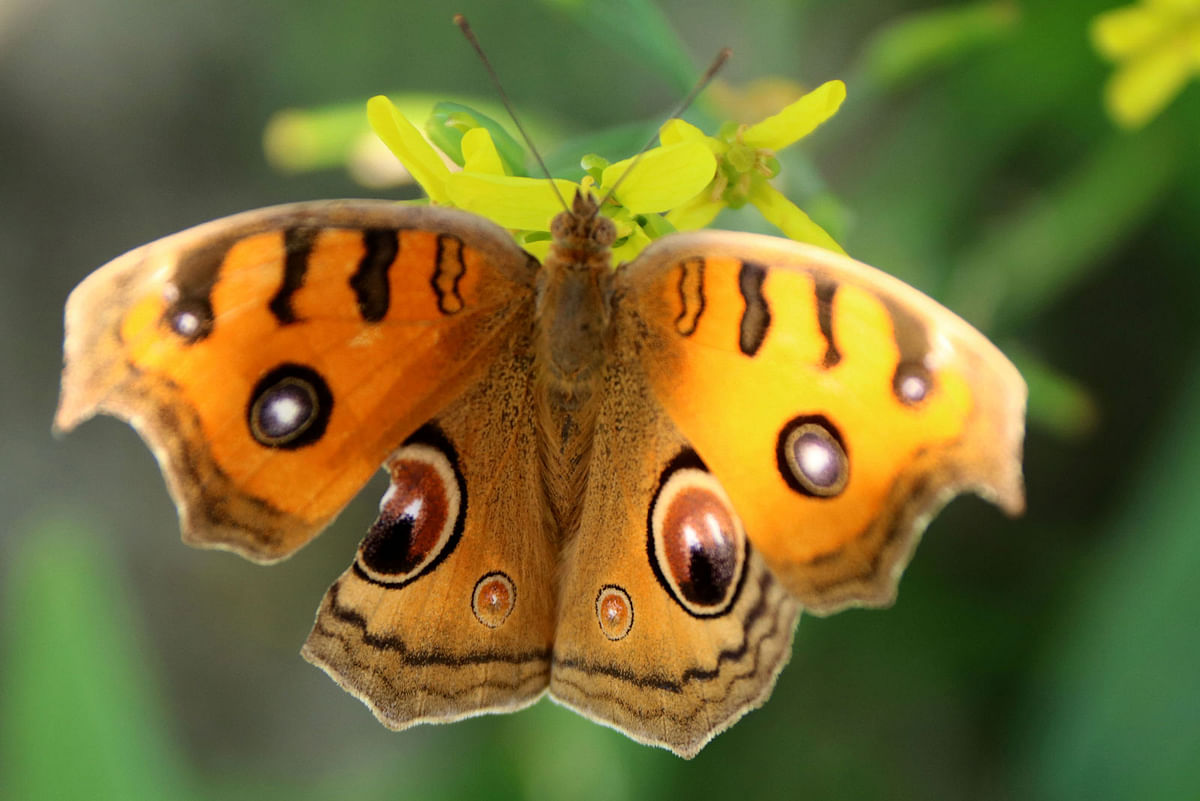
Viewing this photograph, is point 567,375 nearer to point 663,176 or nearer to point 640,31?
point 663,176

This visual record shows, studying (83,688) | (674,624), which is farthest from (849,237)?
(83,688)

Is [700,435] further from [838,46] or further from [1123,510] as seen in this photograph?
[838,46]

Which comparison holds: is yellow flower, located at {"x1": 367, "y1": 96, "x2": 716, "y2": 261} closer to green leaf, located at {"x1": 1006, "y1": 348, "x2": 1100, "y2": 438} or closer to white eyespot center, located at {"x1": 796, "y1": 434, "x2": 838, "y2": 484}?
white eyespot center, located at {"x1": 796, "y1": 434, "x2": 838, "y2": 484}

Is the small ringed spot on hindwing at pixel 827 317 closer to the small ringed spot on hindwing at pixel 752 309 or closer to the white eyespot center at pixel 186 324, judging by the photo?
the small ringed spot on hindwing at pixel 752 309

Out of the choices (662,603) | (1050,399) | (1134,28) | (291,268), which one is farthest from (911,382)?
(1134,28)

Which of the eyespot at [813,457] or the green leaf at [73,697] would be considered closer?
the eyespot at [813,457]

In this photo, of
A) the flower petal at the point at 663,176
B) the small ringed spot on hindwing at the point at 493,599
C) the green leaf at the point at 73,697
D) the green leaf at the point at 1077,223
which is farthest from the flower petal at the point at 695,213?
the green leaf at the point at 73,697
